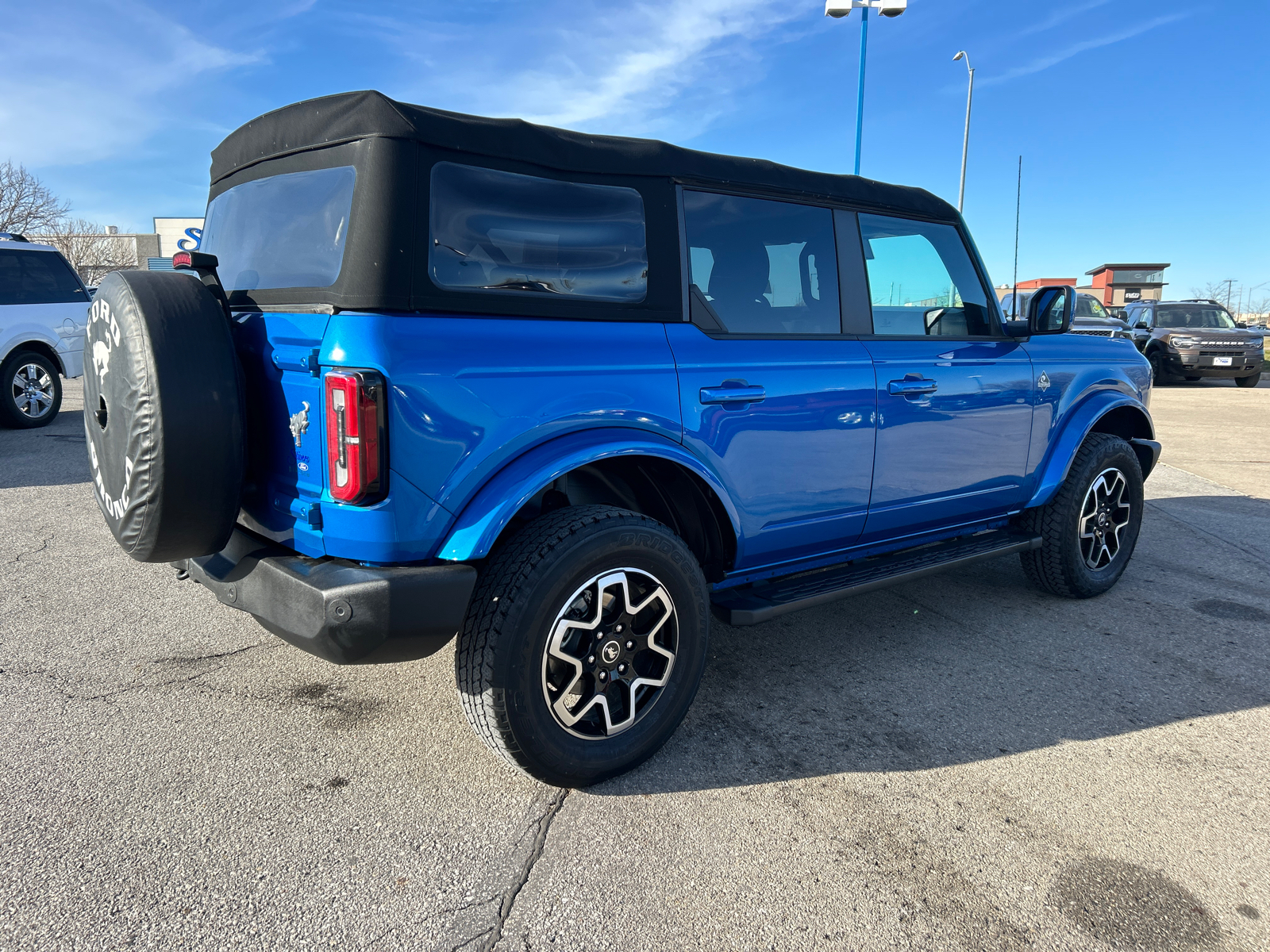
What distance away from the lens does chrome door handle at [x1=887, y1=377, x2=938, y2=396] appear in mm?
3471

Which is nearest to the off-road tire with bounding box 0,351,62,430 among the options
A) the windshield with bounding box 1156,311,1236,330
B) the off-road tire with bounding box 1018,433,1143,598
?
the off-road tire with bounding box 1018,433,1143,598

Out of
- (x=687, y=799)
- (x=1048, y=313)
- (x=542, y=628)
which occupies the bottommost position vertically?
(x=687, y=799)

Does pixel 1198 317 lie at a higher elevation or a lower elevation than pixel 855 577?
higher

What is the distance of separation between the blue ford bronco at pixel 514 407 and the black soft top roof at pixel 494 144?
1 centimetres

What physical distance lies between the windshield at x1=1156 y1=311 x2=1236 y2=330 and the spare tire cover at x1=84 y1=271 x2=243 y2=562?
21092 mm

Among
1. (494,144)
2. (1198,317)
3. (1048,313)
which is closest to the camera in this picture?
(494,144)

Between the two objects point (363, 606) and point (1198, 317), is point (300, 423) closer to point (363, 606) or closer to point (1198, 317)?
point (363, 606)

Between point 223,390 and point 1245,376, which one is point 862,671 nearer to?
point 223,390

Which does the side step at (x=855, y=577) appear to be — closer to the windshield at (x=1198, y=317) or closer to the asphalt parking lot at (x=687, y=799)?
the asphalt parking lot at (x=687, y=799)

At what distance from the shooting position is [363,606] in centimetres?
226

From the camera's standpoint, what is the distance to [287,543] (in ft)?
8.45

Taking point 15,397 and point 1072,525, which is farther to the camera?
point 15,397

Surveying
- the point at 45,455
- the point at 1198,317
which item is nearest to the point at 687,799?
the point at 45,455

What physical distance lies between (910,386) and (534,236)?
176 centimetres
